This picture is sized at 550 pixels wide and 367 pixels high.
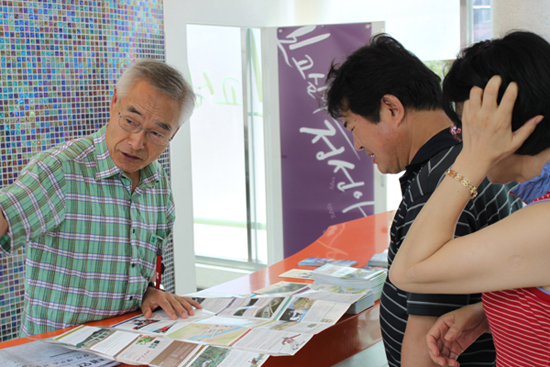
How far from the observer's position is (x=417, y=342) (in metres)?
1.43

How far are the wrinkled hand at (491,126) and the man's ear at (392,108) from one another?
1.53 feet

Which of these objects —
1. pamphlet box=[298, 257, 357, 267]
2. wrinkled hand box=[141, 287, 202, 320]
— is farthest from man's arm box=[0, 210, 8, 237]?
pamphlet box=[298, 257, 357, 267]

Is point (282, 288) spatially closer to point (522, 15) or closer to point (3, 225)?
point (3, 225)

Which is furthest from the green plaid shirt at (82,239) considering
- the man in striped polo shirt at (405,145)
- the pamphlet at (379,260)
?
the pamphlet at (379,260)

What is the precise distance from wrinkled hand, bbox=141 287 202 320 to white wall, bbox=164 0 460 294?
2.16m

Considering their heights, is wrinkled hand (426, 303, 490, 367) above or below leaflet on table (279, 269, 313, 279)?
above

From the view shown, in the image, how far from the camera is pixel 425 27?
540 cm

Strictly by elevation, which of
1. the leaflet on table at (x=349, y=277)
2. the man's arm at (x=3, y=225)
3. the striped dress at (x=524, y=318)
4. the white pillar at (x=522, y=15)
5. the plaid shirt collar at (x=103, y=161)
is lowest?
the leaflet on table at (x=349, y=277)

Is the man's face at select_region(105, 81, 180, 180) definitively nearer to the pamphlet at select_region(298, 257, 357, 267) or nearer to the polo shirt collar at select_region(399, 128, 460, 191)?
the polo shirt collar at select_region(399, 128, 460, 191)

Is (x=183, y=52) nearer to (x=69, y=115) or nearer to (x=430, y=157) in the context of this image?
(x=69, y=115)

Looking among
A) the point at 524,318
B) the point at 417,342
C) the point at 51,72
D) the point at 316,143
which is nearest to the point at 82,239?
the point at 417,342

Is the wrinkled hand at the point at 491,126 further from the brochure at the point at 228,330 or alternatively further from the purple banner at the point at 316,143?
the purple banner at the point at 316,143

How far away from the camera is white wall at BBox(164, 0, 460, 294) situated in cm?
425

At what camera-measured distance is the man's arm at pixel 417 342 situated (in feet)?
4.61
